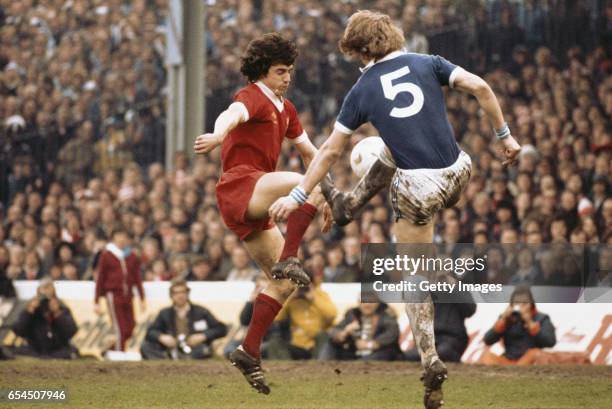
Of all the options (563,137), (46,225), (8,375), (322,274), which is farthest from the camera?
(46,225)

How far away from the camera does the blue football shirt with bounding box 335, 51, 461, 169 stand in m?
7.50

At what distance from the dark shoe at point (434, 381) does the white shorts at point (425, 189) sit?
3.10ft

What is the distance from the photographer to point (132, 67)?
63.9 ft

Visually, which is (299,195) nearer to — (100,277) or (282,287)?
(282,287)

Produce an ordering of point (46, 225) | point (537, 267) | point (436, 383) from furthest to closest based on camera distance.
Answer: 1. point (46, 225)
2. point (537, 267)
3. point (436, 383)

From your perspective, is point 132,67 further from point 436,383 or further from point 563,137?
point 436,383

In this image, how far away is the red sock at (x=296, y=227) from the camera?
309 inches

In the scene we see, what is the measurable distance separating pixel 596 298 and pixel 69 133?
9902 mm

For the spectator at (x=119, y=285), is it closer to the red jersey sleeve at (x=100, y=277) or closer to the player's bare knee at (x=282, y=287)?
the red jersey sleeve at (x=100, y=277)

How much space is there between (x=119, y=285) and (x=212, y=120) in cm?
551

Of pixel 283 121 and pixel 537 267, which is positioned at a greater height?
pixel 283 121

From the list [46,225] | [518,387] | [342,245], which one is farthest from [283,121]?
[46,225]

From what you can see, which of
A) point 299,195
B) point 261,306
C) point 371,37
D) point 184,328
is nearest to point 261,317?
point 261,306

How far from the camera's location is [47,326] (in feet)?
43.3
